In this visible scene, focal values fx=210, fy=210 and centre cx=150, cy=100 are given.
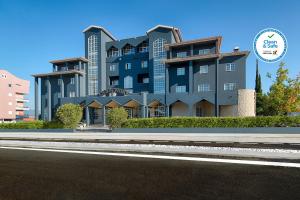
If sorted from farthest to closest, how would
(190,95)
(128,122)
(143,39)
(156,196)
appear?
(143,39) < (190,95) < (128,122) < (156,196)


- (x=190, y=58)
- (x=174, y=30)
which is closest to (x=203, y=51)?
(x=190, y=58)

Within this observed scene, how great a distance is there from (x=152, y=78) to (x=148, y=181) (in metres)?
33.4

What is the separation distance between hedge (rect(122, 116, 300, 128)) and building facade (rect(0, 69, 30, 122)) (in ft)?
242

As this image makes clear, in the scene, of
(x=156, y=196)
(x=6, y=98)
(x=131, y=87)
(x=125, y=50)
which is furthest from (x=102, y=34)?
(x=6, y=98)

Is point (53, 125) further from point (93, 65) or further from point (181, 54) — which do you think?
point (181, 54)

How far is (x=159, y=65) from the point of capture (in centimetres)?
3869

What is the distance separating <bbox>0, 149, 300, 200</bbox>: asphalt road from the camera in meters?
5.09

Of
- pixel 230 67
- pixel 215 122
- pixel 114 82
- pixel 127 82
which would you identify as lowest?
pixel 215 122

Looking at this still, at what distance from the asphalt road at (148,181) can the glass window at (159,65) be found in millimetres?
30071

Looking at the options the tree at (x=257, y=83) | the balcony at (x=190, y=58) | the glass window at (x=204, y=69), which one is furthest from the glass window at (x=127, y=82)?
the tree at (x=257, y=83)

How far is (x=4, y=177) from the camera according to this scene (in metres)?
7.06

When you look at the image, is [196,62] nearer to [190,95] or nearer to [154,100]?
[190,95]

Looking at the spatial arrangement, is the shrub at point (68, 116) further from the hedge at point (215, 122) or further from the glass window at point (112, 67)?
the glass window at point (112, 67)

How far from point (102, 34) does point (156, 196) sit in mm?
43159
